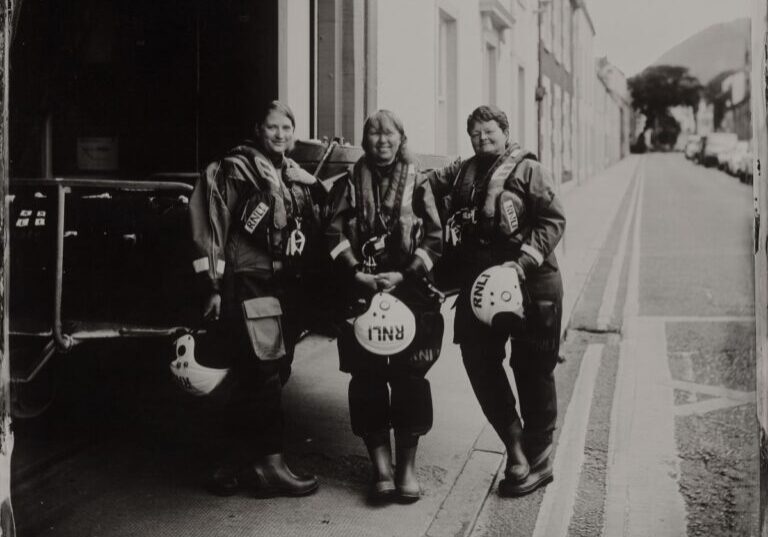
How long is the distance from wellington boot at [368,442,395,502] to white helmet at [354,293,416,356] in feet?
2.10

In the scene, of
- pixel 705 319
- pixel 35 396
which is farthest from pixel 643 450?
pixel 705 319

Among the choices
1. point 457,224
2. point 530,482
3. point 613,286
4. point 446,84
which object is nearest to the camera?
point 457,224

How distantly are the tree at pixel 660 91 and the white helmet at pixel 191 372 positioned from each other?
13.0ft

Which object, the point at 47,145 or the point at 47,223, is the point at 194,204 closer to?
the point at 47,223

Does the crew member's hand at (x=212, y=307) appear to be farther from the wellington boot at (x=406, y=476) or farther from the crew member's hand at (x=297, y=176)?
the wellington boot at (x=406, y=476)

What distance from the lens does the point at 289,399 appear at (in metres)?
6.32

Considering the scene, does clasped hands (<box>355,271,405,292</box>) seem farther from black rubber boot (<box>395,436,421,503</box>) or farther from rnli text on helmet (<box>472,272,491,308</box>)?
black rubber boot (<box>395,436,421,503</box>)

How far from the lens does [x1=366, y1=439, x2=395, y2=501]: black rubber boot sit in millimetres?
4461

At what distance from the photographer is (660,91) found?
22.3ft

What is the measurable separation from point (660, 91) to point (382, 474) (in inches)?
160

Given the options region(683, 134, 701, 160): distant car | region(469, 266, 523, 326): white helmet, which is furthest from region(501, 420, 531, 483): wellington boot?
region(683, 134, 701, 160): distant car

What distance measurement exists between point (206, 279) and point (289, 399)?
2270 millimetres

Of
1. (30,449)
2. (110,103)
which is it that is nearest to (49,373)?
(30,449)

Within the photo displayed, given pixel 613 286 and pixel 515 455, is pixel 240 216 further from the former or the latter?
pixel 613 286
